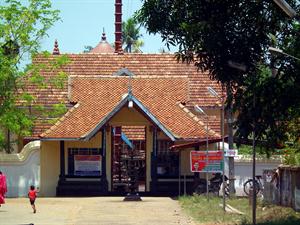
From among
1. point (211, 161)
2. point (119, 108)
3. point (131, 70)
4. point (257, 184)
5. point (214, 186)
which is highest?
point (131, 70)

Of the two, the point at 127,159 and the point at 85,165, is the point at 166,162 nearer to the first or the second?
the point at 127,159

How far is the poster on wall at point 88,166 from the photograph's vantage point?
36812 millimetres

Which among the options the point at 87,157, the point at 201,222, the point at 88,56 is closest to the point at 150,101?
the point at 87,157

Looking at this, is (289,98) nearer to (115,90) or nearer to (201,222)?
(201,222)

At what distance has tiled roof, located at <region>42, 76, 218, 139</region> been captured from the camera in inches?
1449

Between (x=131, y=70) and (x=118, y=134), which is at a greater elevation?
(x=131, y=70)

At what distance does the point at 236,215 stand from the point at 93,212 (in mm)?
5270

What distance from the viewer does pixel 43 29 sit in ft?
125

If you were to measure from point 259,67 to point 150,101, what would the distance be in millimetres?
19353

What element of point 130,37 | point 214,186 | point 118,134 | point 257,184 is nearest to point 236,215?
point 257,184

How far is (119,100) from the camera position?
129ft

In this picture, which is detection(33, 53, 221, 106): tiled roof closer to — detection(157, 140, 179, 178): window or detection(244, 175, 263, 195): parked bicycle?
detection(157, 140, 179, 178): window

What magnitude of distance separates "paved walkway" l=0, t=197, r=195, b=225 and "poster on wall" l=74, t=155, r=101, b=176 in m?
2.58

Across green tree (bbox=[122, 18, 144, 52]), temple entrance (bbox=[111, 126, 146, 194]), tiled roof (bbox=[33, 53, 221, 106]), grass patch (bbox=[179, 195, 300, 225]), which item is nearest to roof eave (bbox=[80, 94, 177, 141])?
temple entrance (bbox=[111, 126, 146, 194])
